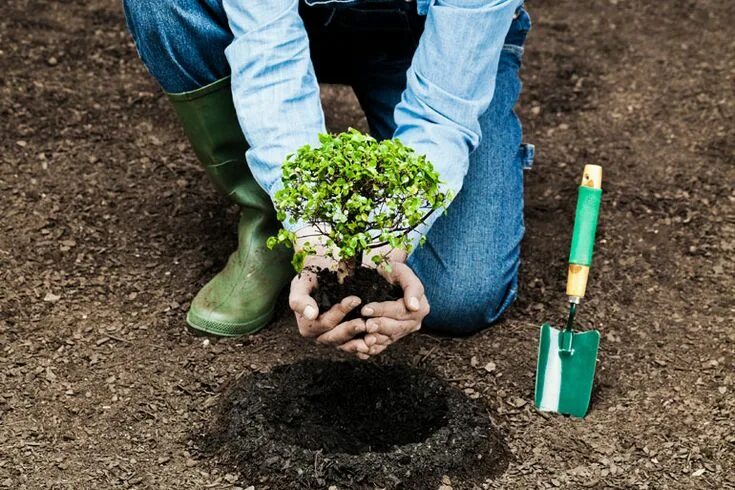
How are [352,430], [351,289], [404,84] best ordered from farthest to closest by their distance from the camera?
[404,84], [352,430], [351,289]

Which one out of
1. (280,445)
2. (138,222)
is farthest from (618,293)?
(138,222)

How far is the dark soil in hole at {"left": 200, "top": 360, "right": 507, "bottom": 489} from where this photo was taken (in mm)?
2150

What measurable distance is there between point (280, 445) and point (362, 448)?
20cm

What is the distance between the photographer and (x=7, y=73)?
3869 millimetres

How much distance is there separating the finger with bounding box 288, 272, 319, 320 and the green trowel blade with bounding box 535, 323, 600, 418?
59cm

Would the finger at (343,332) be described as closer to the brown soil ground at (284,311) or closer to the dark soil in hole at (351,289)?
the dark soil in hole at (351,289)

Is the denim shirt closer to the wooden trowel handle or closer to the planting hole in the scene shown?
the wooden trowel handle

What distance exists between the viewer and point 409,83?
2.43 metres

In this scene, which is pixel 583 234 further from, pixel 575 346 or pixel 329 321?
pixel 329 321

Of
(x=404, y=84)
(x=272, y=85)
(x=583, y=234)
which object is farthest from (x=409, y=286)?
(x=404, y=84)

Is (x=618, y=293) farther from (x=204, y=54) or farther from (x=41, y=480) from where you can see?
(x=41, y=480)

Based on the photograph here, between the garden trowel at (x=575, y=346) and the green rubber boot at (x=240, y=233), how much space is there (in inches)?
30.4

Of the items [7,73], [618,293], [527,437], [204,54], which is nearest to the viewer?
[527,437]

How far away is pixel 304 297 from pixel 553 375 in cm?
68
